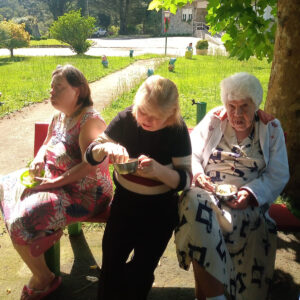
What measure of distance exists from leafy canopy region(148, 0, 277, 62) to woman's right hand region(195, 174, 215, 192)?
75.8 inches

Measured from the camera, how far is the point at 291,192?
151 inches

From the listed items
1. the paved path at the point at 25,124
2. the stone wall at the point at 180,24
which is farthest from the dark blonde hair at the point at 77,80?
the stone wall at the point at 180,24

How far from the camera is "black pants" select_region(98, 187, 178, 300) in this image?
7.63ft

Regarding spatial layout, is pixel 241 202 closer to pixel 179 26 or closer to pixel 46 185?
pixel 46 185

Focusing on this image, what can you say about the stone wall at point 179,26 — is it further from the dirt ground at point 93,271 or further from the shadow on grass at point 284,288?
the shadow on grass at point 284,288

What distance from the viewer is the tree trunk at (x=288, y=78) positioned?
331 centimetres

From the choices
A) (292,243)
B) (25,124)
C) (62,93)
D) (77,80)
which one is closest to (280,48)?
(292,243)

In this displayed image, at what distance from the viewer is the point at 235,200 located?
244cm

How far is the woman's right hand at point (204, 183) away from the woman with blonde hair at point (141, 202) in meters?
0.26

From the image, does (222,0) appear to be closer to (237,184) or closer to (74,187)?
(237,184)

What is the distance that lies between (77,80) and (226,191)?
4.10 ft

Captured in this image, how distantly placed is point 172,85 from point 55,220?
114 centimetres

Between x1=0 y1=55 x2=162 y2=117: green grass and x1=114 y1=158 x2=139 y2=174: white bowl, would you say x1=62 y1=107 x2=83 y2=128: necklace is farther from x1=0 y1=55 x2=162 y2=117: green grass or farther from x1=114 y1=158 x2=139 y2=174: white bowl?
x1=0 y1=55 x2=162 y2=117: green grass

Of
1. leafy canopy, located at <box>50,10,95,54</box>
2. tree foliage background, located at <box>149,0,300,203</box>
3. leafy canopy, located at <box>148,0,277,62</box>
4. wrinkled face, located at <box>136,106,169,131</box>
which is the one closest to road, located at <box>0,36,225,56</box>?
leafy canopy, located at <box>50,10,95,54</box>
